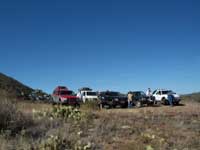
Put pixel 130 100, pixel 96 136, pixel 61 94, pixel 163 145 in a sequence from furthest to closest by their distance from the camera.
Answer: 1. pixel 61 94
2. pixel 130 100
3. pixel 96 136
4. pixel 163 145

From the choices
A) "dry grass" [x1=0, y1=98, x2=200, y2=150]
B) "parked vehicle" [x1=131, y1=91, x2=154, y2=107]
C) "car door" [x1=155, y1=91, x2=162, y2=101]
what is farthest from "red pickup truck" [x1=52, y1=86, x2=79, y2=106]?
"dry grass" [x1=0, y1=98, x2=200, y2=150]

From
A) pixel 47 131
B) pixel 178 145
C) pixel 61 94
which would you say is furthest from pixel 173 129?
pixel 61 94

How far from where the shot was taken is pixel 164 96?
37594mm

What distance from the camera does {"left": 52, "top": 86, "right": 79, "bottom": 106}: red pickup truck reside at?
112 ft

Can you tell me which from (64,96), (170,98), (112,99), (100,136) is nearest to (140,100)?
(170,98)

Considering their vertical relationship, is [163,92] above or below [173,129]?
above

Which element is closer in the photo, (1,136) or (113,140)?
(1,136)

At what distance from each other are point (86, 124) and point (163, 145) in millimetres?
4078

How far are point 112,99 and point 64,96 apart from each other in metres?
4.93

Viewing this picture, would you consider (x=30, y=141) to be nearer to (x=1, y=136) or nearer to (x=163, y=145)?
(x=1, y=136)

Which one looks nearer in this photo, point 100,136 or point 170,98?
point 100,136

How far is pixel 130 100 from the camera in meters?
33.2

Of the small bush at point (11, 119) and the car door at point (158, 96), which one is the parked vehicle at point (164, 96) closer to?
the car door at point (158, 96)

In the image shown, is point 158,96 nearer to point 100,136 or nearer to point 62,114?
point 62,114
